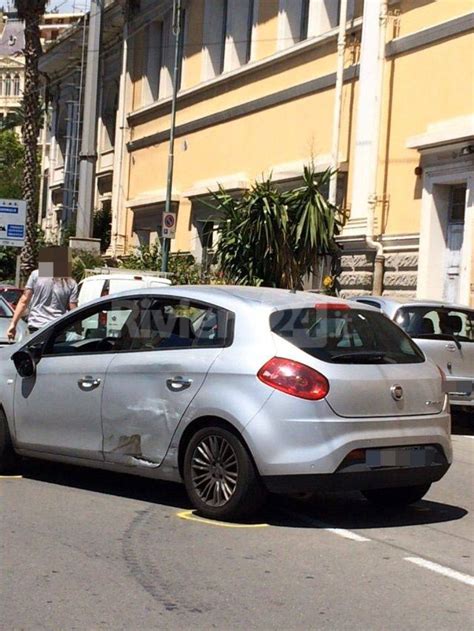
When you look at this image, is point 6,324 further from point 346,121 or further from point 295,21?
A: point 295,21

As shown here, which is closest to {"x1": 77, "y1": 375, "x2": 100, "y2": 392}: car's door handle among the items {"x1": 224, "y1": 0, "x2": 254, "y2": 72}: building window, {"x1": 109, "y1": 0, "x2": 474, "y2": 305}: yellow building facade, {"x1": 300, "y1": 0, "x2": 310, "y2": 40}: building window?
{"x1": 109, "y1": 0, "x2": 474, "y2": 305}: yellow building facade

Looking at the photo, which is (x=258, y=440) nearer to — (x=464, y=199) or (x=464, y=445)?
(x=464, y=445)

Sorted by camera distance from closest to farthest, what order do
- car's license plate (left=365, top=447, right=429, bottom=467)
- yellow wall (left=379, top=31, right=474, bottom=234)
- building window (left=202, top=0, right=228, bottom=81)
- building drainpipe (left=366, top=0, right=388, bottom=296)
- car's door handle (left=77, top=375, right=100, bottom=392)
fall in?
1. car's license plate (left=365, top=447, right=429, bottom=467)
2. car's door handle (left=77, top=375, right=100, bottom=392)
3. yellow wall (left=379, top=31, right=474, bottom=234)
4. building drainpipe (left=366, top=0, right=388, bottom=296)
5. building window (left=202, top=0, right=228, bottom=81)

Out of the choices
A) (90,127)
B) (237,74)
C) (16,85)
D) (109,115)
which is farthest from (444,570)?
(16,85)

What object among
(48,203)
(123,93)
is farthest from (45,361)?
(48,203)

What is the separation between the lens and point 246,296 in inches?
279

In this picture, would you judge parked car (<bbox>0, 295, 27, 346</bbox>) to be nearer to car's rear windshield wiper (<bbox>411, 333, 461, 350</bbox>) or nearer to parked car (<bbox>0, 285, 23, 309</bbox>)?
parked car (<bbox>0, 285, 23, 309</bbox>)

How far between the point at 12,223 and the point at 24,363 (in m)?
16.3

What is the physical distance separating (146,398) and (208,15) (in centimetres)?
2398

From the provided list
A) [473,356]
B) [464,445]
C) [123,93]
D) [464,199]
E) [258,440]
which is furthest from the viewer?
[123,93]

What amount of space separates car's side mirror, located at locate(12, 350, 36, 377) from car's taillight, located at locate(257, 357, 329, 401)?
93.1 inches

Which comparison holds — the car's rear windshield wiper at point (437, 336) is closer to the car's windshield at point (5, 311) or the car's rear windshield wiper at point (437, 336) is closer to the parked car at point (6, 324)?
the parked car at point (6, 324)

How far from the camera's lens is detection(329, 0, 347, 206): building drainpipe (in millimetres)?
21625

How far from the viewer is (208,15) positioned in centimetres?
2903
